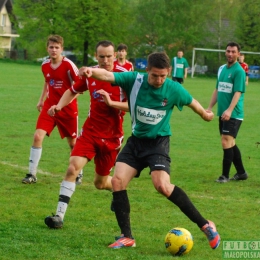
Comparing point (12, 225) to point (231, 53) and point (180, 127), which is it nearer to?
point (231, 53)

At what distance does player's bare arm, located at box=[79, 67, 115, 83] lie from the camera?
5801 mm

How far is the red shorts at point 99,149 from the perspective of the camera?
24.0 feet

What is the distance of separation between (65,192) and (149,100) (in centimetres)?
152

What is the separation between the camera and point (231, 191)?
9445mm

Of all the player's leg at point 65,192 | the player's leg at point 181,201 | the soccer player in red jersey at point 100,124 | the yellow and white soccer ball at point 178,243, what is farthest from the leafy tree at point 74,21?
the yellow and white soccer ball at point 178,243

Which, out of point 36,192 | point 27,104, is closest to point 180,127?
→ point 27,104

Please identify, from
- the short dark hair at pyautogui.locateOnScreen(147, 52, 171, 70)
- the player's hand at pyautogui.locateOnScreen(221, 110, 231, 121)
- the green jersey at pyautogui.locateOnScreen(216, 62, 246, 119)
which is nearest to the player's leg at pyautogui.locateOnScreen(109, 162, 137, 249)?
the short dark hair at pyautogui.locateOnScreen(147, 52, 171, 70)

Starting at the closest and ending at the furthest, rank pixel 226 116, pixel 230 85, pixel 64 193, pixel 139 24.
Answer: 1. pixel 64 193
2. pixel 226 116
3. pixel 230 85
4. pixel 139 24

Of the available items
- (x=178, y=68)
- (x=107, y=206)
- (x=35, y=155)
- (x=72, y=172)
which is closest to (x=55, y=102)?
(x=35, y=155)

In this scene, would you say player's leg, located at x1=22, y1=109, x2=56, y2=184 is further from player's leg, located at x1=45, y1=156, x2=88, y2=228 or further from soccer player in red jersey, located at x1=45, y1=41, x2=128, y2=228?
player's leg, located at x1=45, y1=156, x2=88, y2=228

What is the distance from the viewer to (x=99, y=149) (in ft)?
24.7

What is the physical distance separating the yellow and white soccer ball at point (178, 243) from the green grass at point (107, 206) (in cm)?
9

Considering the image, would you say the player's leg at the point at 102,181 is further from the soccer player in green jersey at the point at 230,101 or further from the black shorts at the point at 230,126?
the black shorts at the point at 230,126

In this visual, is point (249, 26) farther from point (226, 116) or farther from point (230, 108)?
point (226, 116)
